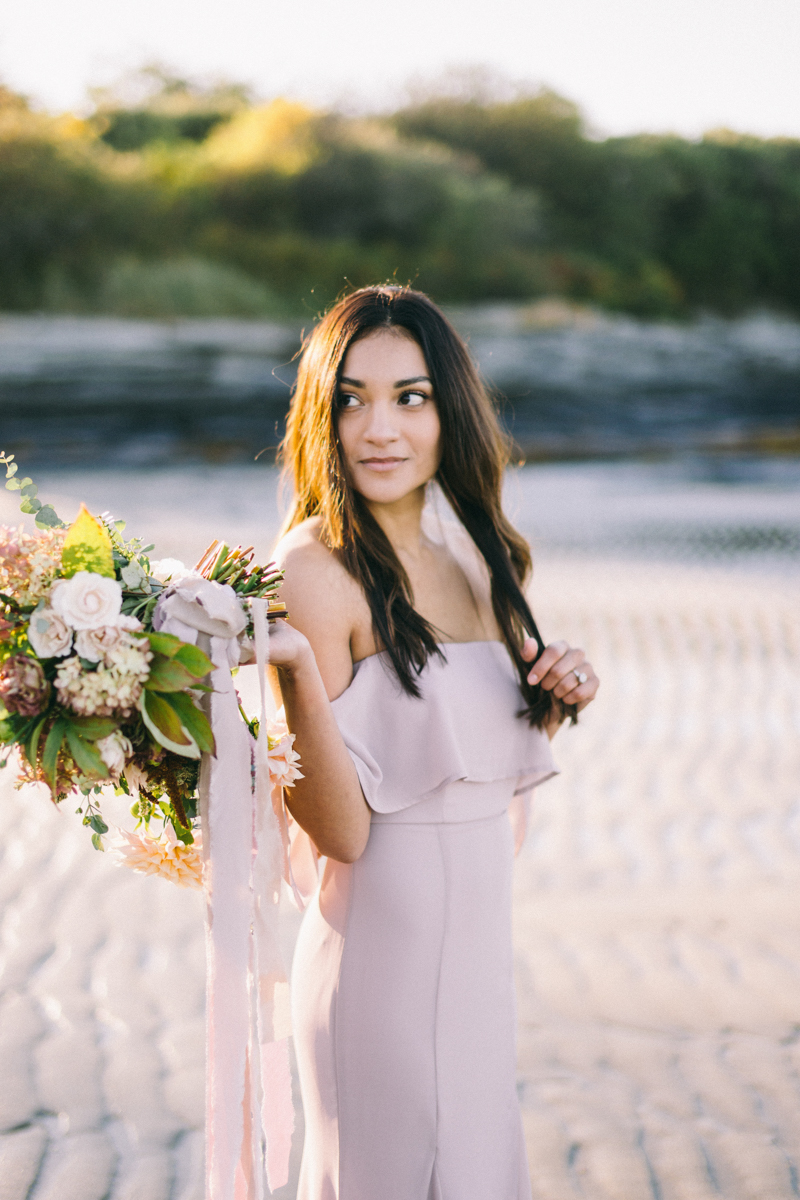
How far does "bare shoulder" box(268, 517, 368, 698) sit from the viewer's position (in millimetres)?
1957

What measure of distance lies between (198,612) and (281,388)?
2195 cm

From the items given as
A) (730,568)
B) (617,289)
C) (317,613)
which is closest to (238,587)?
(317,613)

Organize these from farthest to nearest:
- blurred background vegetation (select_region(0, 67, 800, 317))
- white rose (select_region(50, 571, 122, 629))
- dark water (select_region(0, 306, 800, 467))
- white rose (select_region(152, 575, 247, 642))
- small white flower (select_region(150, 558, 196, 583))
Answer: blurred background vegetation (select_region(0, 67, 800, 317)) → dark water (select_region(0, 306, 800, 467)) → small white flower (select_region(150, 558, 196, 583)) → white rose (select_region(152, 575, 247, 642)) → white rose (select_region(50, 571, 122, 629))

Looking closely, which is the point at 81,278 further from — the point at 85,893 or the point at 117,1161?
the point at 117,1161

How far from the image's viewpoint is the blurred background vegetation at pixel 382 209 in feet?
84.5

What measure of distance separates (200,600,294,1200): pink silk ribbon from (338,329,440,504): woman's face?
2.01ft

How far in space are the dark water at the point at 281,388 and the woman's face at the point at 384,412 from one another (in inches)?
726

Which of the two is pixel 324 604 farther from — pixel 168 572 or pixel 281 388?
pixel 281 388

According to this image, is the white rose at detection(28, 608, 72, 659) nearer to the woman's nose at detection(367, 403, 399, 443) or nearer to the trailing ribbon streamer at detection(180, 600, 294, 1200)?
the trailing ribbon streamer at detection(180, 600, 294, 1200)

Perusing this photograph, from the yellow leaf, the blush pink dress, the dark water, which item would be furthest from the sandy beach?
the dark water

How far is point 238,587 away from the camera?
171cm

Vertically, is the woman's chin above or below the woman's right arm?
above

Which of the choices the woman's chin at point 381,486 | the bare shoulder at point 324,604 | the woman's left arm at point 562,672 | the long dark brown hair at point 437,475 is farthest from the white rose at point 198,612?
the woman's left arm at point 562,672

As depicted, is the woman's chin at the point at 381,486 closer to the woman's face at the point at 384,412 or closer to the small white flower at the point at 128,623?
the woman's face at the point at 384,412
